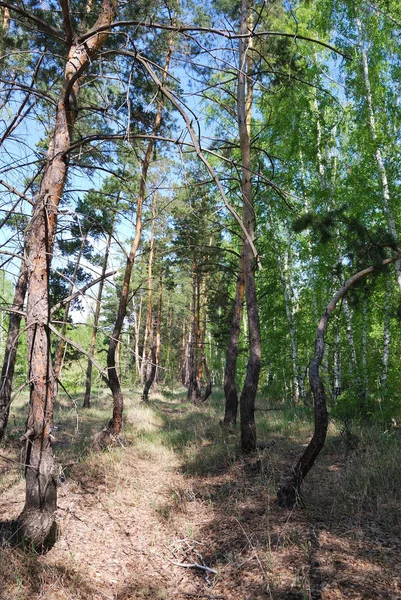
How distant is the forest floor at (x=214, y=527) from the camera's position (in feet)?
11.2

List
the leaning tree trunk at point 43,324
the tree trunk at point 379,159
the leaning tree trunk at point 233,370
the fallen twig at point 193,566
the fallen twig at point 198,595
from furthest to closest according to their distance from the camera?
1. the leaning tree trunk at point 233,370
2. the tree trunk at point 379,159
3. the fallen twig at point 193,566
4. the leaning tree trunk at point 43,324
5. the fallen twig at point 198,595

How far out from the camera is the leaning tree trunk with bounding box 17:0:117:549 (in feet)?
11.5

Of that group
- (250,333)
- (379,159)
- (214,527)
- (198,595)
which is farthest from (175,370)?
(379,159)

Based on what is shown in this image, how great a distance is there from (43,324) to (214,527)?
3.38 meters

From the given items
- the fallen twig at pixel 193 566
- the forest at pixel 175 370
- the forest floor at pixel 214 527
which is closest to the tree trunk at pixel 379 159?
the forest at pixel 175 370

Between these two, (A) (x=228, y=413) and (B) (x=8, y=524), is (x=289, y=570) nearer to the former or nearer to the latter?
(B) (x=8, y=524)

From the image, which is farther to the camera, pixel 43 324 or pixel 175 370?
pixel 175 370

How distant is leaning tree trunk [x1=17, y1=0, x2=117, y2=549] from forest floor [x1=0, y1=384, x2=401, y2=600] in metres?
→ 0.26

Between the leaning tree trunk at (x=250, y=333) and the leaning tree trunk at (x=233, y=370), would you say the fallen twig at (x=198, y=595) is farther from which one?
the leaning tree trunk at (x=233, y=370)

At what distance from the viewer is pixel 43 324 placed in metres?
3.41

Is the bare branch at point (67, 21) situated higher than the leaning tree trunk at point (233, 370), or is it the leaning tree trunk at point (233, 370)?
the bare branch at point (67, 21)

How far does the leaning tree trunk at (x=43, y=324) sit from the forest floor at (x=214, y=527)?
257 millimetres

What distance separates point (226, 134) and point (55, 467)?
14327mm

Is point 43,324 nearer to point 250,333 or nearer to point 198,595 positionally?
point 198,595
